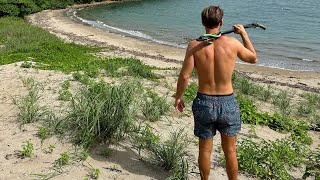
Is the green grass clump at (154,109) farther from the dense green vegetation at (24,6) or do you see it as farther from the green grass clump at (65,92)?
the dense green vegetation at (24,6)

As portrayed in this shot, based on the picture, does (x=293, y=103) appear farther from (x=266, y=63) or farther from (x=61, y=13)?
(x=61, y=13)

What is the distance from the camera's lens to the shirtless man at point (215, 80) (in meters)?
3.99

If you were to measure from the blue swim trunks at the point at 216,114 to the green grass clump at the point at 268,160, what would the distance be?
116cm

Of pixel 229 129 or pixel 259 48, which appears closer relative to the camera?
pixel 229 129

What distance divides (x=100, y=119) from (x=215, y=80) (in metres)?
2.14

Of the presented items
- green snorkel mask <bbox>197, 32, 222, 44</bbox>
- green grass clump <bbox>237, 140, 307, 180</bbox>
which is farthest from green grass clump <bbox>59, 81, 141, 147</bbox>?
green snorkel mask <bbox>197, 32, 222, 44</bbox>

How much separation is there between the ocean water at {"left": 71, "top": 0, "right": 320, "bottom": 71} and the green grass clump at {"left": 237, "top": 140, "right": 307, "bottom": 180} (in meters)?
8.53

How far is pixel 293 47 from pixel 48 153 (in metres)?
18.6

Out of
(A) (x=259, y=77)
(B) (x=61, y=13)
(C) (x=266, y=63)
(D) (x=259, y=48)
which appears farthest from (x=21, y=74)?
(B) (x=61, y=13)

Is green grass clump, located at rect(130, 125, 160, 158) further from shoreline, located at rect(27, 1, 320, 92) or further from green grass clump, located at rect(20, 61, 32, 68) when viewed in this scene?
shoreline, located at rect(27, 1, 320, 92)

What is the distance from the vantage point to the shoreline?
14406 millimetres

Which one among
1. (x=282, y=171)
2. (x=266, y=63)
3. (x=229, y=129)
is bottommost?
(x=266, y=63)

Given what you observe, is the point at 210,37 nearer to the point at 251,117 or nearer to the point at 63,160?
the point at 63,160

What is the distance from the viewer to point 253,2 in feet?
139
